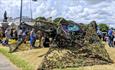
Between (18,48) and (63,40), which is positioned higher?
(63,40)

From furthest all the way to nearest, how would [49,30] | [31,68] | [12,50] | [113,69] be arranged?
1. [12,50]
2. [49,30]
3. [31,68]
4. [113,69]

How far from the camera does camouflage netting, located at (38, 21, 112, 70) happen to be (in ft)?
46.7

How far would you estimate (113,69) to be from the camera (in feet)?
42.6

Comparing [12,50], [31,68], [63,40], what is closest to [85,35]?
[63,40]

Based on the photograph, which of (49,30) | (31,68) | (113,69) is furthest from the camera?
(49,30)

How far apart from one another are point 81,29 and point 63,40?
75.9 inches

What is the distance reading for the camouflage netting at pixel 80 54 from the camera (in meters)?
14.2

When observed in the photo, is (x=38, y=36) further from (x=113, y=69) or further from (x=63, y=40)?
(x=113, y=69)

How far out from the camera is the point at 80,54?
15.5 metres

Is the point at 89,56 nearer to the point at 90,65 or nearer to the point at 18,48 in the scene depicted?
the point at 90,65

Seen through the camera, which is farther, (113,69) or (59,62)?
(59,62)

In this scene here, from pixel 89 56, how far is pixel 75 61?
1.01m

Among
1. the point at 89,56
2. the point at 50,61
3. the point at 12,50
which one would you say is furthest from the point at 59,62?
the point at 12,50

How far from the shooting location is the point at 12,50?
2303 centimetres
